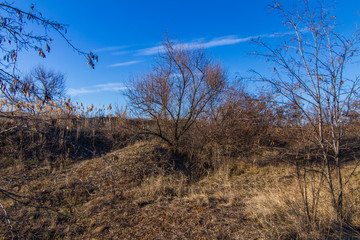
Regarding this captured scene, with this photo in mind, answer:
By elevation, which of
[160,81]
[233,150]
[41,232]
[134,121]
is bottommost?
[41,232]

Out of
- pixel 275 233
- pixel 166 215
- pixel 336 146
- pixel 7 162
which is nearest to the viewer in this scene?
pixel 275 233

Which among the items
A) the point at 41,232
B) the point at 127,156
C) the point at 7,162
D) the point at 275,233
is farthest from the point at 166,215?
the point at 7,162

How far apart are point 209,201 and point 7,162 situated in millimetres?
7384

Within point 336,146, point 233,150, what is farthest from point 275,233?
point 233,150

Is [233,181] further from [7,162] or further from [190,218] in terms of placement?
[7,162]

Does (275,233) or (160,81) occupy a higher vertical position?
(160,81)

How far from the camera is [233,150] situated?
9195 millimetres

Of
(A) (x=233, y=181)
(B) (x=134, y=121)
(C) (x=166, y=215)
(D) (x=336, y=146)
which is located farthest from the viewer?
(B) (x=134, y=121)

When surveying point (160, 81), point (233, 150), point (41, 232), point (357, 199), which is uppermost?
point (160, 81)

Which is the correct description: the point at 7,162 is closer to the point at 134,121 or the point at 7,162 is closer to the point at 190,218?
the point at 134,121

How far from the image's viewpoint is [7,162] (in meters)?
7.94

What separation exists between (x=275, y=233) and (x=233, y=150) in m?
6.27

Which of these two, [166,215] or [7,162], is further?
[7,162]

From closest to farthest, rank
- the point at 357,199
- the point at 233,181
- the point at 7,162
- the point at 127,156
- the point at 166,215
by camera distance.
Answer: the point at 357,199, the point at 166,215, the point at 233,181, the point at 7,162, the point at 127,156
